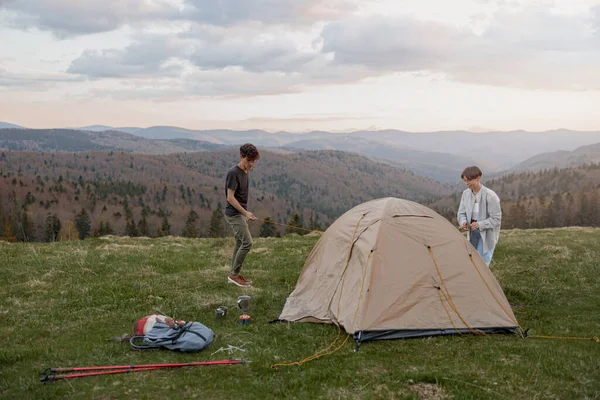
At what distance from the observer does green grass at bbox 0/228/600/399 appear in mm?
7168

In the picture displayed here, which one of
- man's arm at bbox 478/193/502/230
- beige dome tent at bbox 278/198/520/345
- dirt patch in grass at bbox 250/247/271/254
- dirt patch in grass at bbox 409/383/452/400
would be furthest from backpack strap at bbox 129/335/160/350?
dirt patch in grass at bbox 250/247/271/254

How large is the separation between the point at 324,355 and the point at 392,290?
2.22 meters

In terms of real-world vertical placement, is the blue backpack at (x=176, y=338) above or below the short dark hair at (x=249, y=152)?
below

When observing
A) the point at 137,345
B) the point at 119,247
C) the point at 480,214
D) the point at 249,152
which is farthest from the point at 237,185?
the point at 119,247

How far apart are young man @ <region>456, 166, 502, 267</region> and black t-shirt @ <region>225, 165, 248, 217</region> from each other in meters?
5.92

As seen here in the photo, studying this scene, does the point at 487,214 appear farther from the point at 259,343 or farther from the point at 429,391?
the point at 259,343

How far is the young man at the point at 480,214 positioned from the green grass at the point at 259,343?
6.28 feet

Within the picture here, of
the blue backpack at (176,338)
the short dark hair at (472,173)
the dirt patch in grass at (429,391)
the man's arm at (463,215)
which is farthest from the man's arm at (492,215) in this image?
the blue backpack at (176,338)

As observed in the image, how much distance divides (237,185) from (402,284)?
5.36 meters

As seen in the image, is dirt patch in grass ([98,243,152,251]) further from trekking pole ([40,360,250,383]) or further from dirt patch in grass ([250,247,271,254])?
trekking pole ([40,360,250,383])

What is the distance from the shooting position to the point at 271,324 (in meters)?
10.5

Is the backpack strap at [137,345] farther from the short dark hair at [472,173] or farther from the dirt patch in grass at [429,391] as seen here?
the short dark hair at [472,173]

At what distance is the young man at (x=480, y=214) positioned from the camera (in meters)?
11.8

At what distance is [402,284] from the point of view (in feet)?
32.4
